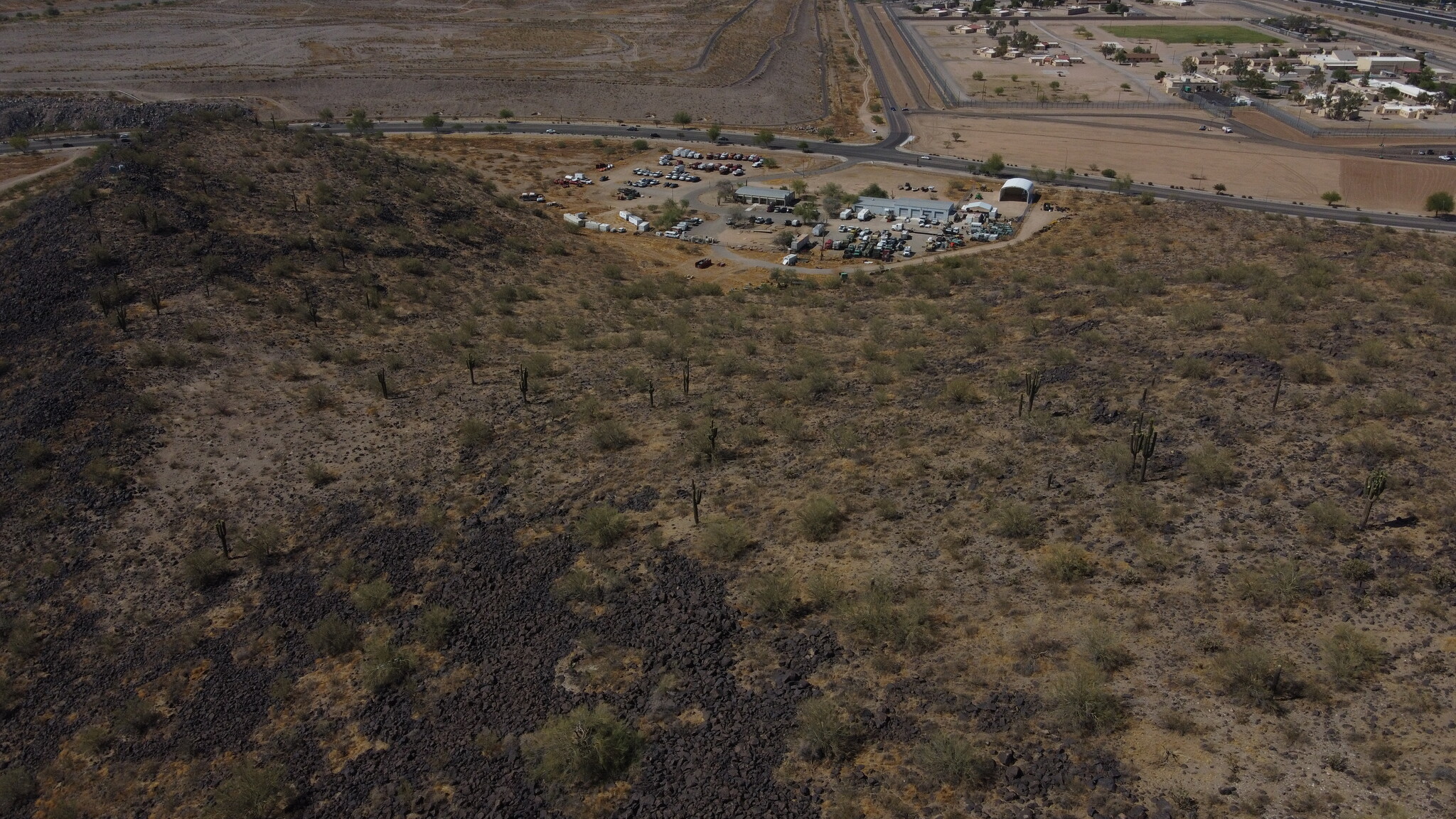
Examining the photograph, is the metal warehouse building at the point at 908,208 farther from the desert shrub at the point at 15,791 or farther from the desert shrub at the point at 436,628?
the desert shrub at the point at 15,791

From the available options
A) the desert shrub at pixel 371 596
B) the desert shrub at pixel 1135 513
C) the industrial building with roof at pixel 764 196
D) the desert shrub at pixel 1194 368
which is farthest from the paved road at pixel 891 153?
the desert shrub at pixel 371 596

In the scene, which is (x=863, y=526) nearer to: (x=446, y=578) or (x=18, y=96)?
(x=446, y=578)

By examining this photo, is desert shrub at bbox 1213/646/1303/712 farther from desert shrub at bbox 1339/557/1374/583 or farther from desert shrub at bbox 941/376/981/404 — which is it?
desert shrub at bbox 941/376/981/404

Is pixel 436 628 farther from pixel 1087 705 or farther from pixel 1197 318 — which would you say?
pixel 1197 318

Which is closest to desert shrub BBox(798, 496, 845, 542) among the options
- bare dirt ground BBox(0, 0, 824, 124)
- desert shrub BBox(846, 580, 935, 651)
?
desert shrub BBox(846, 580, 935, 651)

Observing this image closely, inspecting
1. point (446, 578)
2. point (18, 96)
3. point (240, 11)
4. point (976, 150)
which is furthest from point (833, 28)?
point (446, 578)
